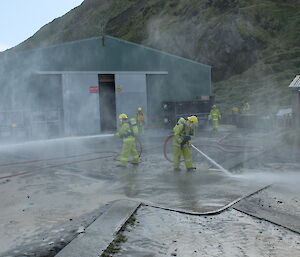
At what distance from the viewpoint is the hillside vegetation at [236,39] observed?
1623 inches

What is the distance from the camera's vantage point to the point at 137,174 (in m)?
9.92

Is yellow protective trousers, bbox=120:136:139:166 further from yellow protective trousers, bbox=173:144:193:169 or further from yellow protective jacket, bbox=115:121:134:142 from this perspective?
yellow protective trousers, bbox=173:144:193:169

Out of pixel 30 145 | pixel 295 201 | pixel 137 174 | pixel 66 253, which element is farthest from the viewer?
pixel 30 145

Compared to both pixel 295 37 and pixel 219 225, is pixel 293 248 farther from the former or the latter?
pixel 295 37

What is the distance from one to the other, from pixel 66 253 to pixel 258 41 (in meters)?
49.0

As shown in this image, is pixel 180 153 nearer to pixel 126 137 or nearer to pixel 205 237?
pixel 126 137

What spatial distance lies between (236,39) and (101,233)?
48128 mm

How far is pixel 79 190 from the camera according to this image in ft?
27.4

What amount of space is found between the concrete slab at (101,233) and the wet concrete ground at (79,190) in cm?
26

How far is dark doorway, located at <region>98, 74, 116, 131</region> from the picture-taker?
24.1 m

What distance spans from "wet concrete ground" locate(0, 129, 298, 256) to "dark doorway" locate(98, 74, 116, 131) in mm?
10898

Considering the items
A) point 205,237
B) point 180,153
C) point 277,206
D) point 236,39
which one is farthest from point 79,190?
point 236,39

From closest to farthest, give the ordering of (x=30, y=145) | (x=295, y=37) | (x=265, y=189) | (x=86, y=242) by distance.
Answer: (x=86, y=242) → (x=265, y=189) → (x=30, y=145) → (x=295, y=37)

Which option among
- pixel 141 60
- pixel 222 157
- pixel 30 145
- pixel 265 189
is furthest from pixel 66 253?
pixel 141 60
